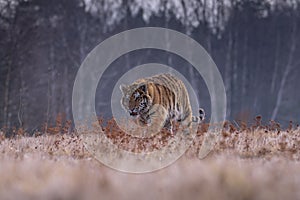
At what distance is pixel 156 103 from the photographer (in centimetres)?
882

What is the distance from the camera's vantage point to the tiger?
28.6 feet

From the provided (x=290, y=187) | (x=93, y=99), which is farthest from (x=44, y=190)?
(x=93, y=99)

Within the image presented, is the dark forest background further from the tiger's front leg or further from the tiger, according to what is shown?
the tiger's front leg

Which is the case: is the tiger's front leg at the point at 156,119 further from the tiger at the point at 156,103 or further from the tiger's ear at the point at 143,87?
the tiger's ear at the point at 143,87

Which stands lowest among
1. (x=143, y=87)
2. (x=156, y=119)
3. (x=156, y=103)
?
(x=156, y=119)

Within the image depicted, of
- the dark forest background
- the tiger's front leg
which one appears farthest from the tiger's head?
the dark forest background

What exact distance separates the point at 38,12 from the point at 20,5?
1.23 m

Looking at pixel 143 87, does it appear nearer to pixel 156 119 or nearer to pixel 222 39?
pixel 156 119

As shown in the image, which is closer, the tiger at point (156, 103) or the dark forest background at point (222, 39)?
the tiger at point (156, 103)

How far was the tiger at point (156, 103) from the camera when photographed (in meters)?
8.71

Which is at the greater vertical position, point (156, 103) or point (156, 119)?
point (156, 103)

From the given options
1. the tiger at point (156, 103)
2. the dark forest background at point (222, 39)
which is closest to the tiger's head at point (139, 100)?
the tiger at point (156, 103)

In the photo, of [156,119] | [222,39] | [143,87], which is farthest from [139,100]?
[222,39]

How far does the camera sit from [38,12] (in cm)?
2141
